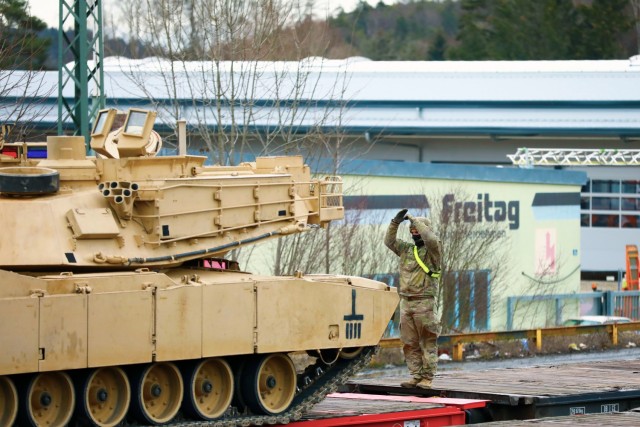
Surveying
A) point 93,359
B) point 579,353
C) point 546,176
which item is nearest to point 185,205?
point 93,359

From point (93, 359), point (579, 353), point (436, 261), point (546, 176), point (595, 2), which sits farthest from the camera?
point (595, 2)

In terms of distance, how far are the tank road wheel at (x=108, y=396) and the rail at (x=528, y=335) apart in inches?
416

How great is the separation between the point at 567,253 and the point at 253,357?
27050 mm

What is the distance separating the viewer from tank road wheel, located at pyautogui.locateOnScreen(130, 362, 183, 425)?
1365 centimetres

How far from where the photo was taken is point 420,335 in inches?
645

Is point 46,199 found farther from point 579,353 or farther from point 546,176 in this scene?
point 546,176

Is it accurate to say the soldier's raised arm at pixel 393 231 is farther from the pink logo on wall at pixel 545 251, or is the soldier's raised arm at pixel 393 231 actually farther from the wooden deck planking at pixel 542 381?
the pink logo on wall at pixel 545 251

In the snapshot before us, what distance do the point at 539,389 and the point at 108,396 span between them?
569 centimetres

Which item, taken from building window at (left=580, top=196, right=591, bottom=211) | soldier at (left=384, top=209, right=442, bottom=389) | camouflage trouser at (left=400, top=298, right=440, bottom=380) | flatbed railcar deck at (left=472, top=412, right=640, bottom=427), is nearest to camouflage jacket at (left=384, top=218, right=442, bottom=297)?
soldier at (left=384, top=209, right=442, bottom=389)

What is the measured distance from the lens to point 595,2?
3201 inches

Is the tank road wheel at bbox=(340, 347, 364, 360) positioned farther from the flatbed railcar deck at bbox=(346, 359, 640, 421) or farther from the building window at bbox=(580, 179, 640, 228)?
the building window at bbox=(580, 179, 640, 228)

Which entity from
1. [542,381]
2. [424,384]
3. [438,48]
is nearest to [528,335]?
[542,381]

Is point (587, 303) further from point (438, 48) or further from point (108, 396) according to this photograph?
point (438, 48)

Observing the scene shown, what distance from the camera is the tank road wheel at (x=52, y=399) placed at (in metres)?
13.1
